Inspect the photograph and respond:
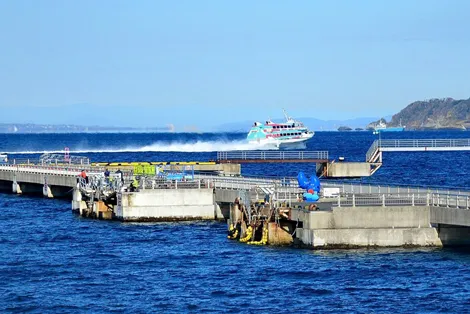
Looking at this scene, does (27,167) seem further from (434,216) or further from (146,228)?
(434,216)

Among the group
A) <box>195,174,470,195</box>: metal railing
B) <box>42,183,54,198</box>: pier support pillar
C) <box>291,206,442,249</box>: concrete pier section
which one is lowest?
<box>291,206,442,249</box>: concrete pier section

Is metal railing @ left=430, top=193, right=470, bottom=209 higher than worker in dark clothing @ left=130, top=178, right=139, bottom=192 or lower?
lower

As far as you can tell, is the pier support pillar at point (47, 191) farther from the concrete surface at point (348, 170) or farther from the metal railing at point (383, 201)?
the metal railing at point (383, 201)

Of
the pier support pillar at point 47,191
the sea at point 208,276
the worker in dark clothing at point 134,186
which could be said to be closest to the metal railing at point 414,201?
the sea at point 208,276

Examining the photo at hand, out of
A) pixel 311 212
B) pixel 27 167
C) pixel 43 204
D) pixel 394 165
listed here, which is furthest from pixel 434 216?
pixel 394 165

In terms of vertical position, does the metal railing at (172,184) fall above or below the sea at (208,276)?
above

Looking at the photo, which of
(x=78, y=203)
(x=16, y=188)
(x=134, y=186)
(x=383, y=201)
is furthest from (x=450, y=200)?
(x=16, y=188)

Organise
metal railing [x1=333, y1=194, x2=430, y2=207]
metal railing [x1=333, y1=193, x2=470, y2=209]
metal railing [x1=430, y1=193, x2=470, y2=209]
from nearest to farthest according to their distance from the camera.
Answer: metal railing [x1=430, y1=193, x2=470, y2=209], metal railing [x1=333, y1=193, x2=470, y2=209], metal railing [x1=333, y1=194, x2=430, y2=207]

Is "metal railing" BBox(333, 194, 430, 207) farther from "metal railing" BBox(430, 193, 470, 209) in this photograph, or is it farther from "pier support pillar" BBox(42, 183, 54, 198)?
"pier support pillar" BBox(42, 183, 54, 198)

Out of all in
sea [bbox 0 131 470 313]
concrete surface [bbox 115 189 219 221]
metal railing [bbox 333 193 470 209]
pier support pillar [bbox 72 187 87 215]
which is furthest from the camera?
pier support pillar [bbox 72 187 87 215]

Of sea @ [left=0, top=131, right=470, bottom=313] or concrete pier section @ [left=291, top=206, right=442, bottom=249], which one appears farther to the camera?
concrete pier section @ [left=291, top=206, right=442, bottom=249]

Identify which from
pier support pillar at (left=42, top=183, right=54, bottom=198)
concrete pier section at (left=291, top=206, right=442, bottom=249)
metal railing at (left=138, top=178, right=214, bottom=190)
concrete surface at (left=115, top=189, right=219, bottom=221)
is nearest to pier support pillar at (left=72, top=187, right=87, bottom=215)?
concrete surface at (left=115, top=189, right=219, bottom=221)

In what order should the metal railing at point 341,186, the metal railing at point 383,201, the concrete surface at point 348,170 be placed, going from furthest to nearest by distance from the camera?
1. the concrete surface at point 348,170
2. the metal railing at point 341,186
3. the metal railing at point 383,201

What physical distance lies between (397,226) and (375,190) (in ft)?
40.5
